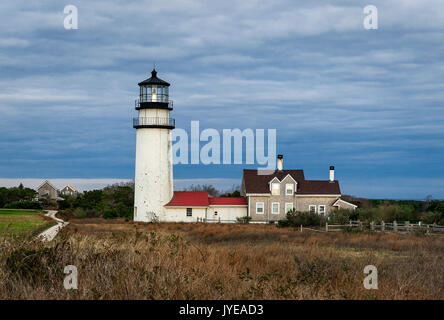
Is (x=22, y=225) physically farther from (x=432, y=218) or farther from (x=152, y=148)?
(x=432, y=218)

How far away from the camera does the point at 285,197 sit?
45.6 m

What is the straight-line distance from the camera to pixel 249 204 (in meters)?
45.1

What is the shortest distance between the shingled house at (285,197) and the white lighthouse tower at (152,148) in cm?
743

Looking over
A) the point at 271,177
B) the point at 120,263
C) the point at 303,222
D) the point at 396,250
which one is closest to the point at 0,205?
the point at 271,177

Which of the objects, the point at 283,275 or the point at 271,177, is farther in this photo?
the point at 271,177

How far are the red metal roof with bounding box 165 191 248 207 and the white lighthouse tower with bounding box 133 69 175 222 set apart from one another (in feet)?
4.98

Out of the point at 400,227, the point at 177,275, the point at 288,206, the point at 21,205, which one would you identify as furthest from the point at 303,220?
the point at 21,205

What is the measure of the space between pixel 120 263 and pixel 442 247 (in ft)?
49.0

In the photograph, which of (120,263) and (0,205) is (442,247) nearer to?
(120,263)

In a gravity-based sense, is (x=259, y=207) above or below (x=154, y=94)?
below

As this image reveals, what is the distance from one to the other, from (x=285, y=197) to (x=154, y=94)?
44.1 feet

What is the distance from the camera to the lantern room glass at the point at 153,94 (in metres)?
41.5

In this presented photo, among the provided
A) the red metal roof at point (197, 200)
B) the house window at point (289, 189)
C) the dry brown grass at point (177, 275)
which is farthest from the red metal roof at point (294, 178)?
the dry brown grass at point (177, 275)
